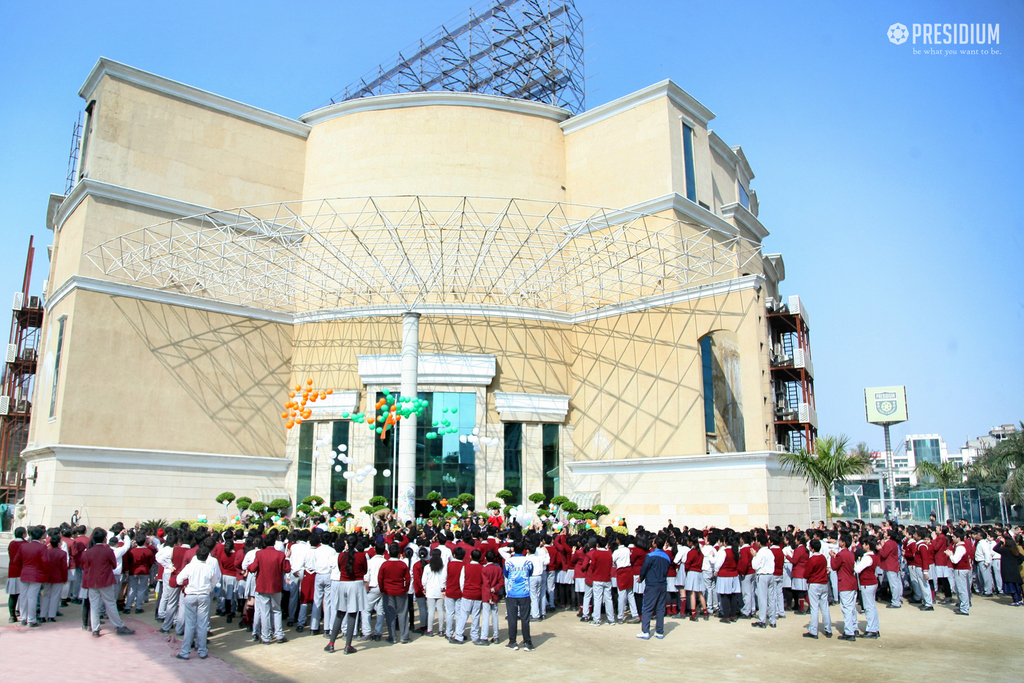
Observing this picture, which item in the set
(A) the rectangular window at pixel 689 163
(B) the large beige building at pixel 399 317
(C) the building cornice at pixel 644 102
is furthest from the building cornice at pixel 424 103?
(A) the rectangular window at pixel 689 163

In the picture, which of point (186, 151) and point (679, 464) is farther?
point (186, 151)

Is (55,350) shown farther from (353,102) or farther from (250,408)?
(353,102)

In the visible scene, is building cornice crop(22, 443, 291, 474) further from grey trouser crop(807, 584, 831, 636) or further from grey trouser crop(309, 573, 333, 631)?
grey trouser crop(807, 584, 831, 636)

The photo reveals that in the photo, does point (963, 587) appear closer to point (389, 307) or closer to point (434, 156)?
point (389, 307)

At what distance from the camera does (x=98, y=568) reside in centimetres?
1120

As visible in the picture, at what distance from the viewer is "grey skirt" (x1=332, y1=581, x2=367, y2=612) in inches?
431

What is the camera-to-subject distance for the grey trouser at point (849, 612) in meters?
11.6

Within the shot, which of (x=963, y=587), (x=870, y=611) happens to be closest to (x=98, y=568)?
(x=870, y=611)

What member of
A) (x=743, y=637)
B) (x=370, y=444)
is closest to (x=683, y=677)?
(x=743, y=637)

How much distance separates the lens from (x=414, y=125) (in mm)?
34344

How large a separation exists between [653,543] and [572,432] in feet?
59.1

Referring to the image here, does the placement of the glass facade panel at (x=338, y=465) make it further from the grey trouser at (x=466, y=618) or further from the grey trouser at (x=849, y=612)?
the grey trouser at (x=849, y=612)

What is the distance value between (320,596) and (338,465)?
17718mm

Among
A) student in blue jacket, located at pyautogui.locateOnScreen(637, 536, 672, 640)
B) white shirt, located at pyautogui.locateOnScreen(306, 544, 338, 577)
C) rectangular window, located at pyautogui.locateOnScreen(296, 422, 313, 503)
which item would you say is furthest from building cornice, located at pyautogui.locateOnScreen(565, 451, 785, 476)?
white shirt, located at pyautogui.locateOnScreen(306, 544, 338, 577)
